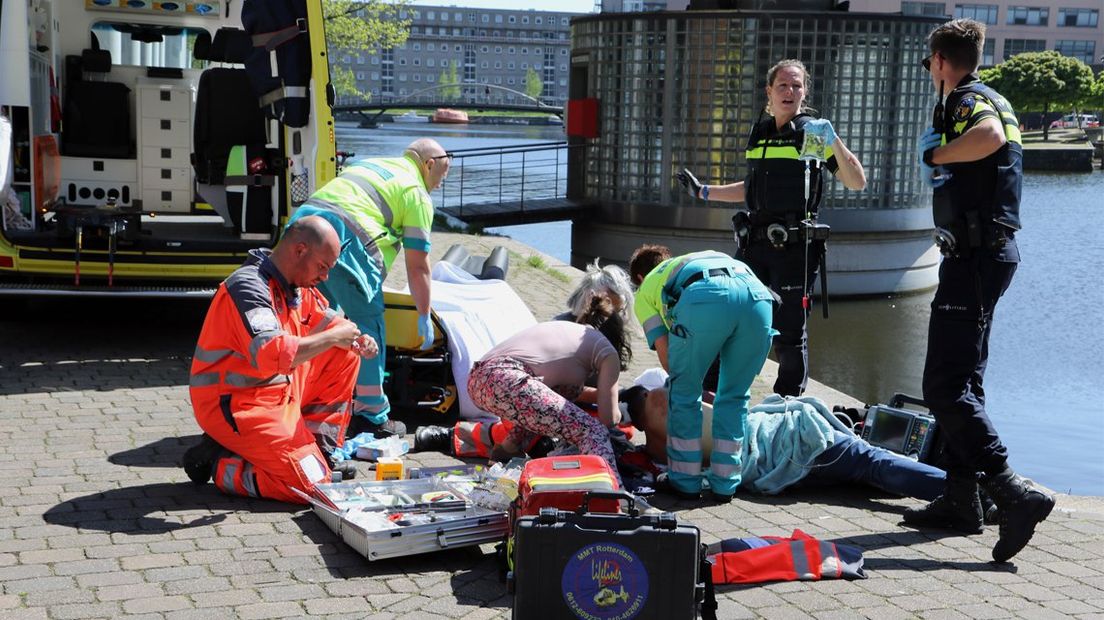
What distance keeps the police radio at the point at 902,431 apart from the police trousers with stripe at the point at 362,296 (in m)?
2.39

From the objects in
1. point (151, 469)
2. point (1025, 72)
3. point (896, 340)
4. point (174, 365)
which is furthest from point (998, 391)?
point (1025, 72)

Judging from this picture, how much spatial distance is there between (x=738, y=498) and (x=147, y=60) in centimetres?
754

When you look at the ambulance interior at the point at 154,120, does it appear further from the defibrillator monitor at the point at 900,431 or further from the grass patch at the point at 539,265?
the defibrillator monitor at the point at 900,431

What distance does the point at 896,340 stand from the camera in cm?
1409

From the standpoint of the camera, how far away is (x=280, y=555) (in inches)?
182

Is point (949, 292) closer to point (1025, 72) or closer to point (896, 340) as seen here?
point (896, 340)

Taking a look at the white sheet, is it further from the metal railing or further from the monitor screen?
the metal railing

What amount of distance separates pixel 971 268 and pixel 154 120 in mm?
7583

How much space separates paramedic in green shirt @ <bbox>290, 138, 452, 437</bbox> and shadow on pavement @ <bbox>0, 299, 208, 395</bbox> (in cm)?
178

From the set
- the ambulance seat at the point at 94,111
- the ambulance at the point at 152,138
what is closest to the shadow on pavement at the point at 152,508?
the ambulance at the point at 152,138

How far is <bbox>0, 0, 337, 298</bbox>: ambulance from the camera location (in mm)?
7980

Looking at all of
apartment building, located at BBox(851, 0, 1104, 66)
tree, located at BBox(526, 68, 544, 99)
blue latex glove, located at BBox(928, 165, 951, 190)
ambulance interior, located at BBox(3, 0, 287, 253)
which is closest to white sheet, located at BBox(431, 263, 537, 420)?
ambulance interior, located at BBox(3, 0, 287, 253)

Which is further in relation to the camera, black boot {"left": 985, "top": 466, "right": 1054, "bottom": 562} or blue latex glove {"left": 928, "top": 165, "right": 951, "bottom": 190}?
blue latex glove {"left": 928, "top": 165, "right": 951, "bottom": 190}

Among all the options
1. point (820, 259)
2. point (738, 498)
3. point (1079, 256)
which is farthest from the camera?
point (1079, 256)
